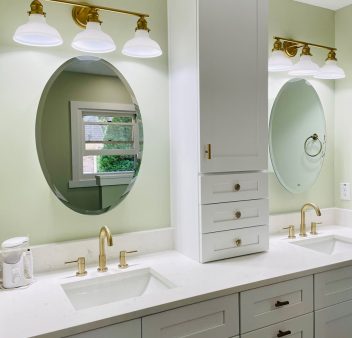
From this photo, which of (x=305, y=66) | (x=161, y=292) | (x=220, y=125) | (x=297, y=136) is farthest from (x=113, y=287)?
(x=305, y=66)

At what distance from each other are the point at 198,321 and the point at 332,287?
0.74m

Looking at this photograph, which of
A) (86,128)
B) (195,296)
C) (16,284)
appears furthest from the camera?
(86,128)

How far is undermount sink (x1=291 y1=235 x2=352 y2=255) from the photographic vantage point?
208 centimetres

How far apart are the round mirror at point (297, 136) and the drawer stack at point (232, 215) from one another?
1.69 ft

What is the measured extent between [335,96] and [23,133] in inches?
82.5

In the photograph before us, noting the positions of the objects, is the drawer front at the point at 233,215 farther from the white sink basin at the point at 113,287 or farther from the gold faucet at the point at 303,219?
the gold faucet at the point at 303,219

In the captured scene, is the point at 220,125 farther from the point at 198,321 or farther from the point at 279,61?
the point at 198,321

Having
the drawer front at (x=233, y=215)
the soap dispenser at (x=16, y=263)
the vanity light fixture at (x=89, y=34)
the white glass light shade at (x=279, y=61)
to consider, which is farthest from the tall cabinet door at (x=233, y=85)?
→ the soap dispenser at (x=16, y=263)

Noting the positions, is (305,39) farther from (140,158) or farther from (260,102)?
(140,158)

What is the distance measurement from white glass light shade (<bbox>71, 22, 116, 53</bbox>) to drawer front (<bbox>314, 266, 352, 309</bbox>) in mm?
1441

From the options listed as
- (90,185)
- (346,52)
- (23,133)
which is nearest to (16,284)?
(90,185)

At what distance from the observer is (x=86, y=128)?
1.65m

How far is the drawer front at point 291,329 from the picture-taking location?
1.42m

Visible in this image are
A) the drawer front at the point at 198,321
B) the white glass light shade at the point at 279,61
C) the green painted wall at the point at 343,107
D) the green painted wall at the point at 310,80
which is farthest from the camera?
the green painted wall at the point at 343,107
